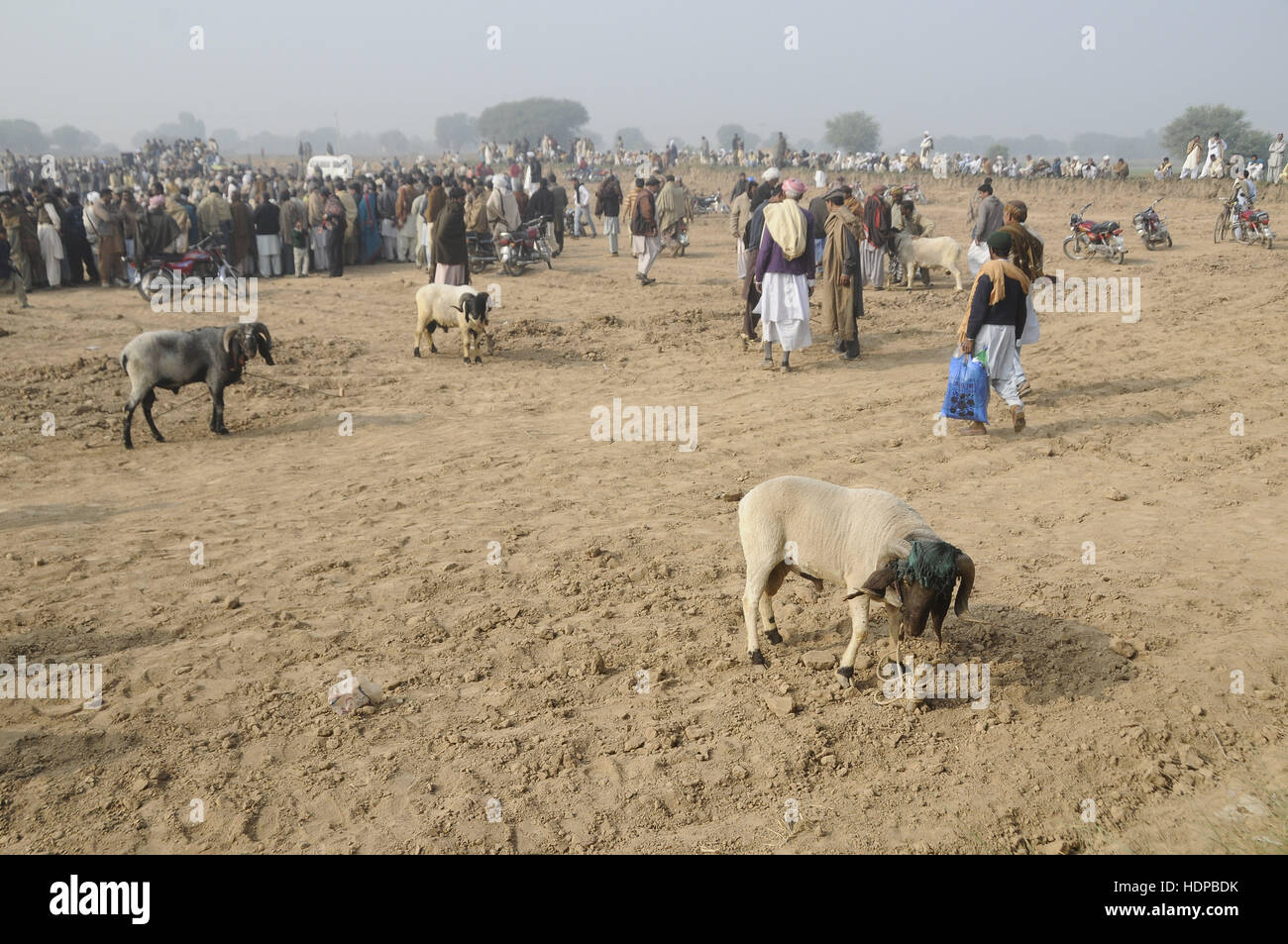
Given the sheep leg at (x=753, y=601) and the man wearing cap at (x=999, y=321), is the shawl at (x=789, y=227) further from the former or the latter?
the sheep leg at (x=753, y=601)

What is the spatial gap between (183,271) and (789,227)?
11596mm

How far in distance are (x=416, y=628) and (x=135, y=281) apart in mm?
14922

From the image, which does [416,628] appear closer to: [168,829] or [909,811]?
[168,829]

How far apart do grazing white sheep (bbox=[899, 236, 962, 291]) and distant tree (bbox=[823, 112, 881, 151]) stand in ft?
296

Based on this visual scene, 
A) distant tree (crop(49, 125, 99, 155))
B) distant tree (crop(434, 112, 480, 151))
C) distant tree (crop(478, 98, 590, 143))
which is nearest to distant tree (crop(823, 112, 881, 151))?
distant tree (crop(478, 98, 590, 143))

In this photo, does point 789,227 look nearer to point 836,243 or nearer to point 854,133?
point 836,243

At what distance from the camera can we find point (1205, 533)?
251 inches

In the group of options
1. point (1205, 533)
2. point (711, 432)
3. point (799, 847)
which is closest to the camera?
point (799, 847)

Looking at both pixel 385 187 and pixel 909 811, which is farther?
pixel 385 187

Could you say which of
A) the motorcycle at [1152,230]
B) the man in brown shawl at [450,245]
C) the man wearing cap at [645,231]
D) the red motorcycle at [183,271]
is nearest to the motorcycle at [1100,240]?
the motorcycle at [1152,230]

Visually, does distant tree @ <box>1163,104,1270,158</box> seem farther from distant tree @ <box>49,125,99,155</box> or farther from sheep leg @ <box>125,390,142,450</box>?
distant tree @ <box>49,125,99,155</box>

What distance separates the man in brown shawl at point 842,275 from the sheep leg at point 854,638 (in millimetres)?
7421

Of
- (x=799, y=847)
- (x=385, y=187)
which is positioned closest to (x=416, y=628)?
(x=799, y=847)

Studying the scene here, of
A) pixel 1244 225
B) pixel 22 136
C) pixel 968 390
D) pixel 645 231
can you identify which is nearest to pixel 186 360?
pixel 968 390
